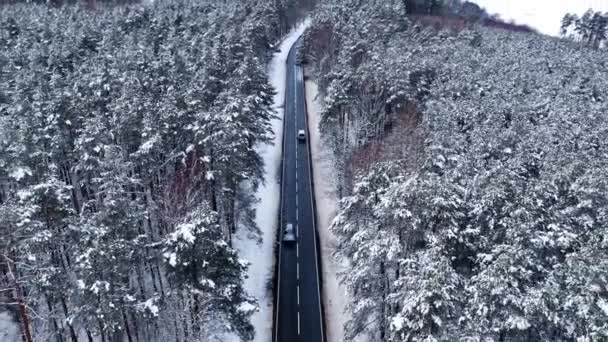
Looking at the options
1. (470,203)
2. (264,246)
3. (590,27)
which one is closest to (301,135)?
(264,246)

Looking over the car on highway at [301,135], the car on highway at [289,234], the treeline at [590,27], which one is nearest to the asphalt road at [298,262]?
the car on highway at [289,234]

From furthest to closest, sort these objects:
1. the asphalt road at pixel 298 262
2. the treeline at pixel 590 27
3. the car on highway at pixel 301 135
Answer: the treeline at pixel 590 27, the car on highway at pixel 301 135, the asphalt road at pixel 298 262

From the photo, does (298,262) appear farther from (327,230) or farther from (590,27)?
(590,27)

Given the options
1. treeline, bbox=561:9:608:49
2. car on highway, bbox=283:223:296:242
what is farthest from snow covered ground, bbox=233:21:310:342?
treeline, bbox=561:9:608:49

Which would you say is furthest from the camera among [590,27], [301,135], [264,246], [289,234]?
[590,27]

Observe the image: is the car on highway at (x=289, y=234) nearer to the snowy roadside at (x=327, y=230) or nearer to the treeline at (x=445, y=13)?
the snowy roadside at (x=327, y=230)

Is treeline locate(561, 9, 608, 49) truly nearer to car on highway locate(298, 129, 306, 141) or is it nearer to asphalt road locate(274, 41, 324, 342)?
car on highway locate(298, 129, 306, 141)

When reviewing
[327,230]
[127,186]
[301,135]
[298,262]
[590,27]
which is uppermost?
[590,27]
